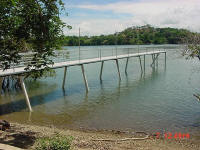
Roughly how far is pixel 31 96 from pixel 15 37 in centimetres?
1067

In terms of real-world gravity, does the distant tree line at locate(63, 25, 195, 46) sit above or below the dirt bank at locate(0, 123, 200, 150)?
above

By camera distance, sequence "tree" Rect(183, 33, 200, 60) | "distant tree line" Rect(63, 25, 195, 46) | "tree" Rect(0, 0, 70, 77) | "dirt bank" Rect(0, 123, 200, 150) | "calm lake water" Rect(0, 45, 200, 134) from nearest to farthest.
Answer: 1. "tree" Rect(0, 0, 70, 77)
2. "dirt bank" Rect(0, 123, 200, 150)
3. "tree" Rect(183, 33, 200, 60)
4. "calm lake water" Rect(0, 45, 200, 134)
5. "distant tree line" Rect(63, 25, 195, 46)

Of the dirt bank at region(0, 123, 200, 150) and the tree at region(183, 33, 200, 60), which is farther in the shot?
the tree at region(183, 33, 200, 60)

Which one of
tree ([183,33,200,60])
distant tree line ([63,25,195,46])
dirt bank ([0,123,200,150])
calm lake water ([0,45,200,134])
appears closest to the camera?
dirt bank ([0,123,200,150])

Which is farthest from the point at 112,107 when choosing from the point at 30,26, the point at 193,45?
the point at 30,26

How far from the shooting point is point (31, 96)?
58.7ft

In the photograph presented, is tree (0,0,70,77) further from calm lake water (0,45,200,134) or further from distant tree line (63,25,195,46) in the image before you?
distant tree line (63,25,195,46)

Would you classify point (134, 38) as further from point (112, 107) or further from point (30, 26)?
point (30, 26)

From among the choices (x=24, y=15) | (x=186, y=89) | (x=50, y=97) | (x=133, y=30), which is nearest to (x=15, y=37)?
(x=24, y=15)

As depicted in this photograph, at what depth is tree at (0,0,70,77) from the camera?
708 centimetres

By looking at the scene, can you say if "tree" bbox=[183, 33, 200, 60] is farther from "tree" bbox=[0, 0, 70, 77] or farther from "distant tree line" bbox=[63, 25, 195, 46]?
"distant tree line" bbox=[63, 25, 195, 46]

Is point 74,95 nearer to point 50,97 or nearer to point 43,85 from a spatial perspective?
point 50,97

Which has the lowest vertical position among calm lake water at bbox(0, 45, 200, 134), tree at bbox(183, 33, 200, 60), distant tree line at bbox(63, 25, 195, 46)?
calm lake water at bbox(0, 45, 200, 134)

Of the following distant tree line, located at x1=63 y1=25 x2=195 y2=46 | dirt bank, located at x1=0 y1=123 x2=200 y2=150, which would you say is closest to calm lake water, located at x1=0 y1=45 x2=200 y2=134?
dirt bank, located at x1=0 y1=123 x2=200 y2=150
